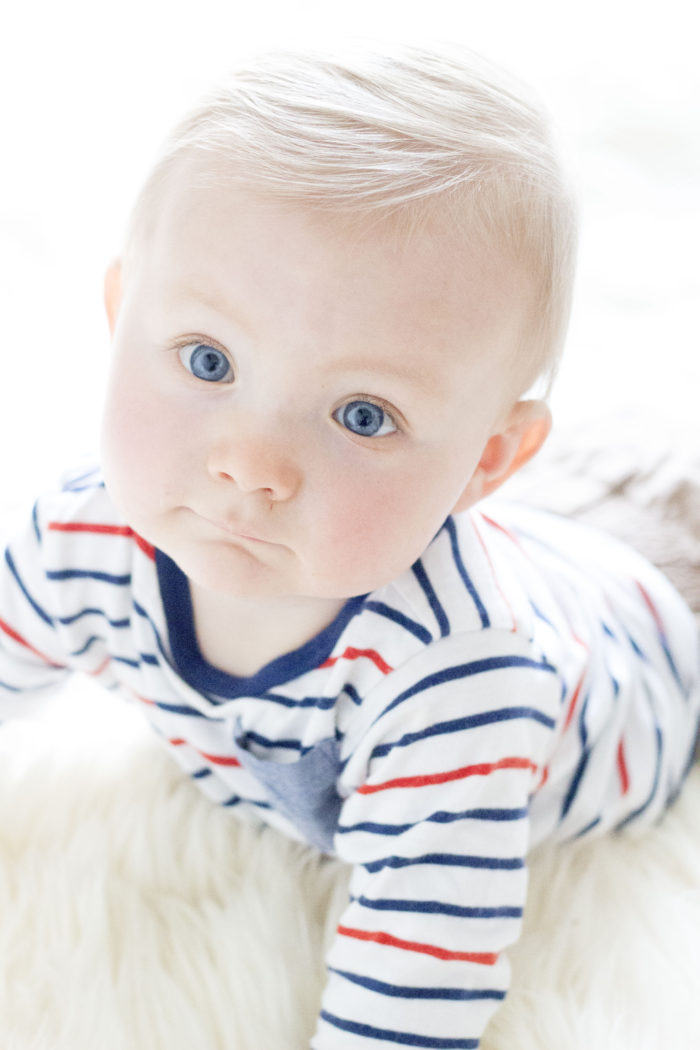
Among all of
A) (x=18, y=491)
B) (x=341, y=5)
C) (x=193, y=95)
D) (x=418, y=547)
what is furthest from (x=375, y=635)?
(x=341, y=5)

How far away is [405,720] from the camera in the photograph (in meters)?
0.68

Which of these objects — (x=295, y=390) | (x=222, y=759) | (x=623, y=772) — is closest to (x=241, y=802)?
(x=222, y=759)

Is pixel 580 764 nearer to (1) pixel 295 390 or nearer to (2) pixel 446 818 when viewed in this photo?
(2) pixel 446 818

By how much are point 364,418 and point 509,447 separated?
0.13 meters

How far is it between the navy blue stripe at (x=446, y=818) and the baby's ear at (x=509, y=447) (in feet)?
0.59

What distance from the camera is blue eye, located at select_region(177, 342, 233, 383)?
23.2 inches

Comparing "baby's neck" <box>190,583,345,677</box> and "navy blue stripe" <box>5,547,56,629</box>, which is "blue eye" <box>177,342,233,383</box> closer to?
"baby's neck" <box>190,583,345,677</box>

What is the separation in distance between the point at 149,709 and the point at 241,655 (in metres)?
0.10

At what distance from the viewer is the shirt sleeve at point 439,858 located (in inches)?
26.4

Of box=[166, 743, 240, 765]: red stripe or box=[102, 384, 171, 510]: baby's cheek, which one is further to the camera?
box=[166, 743, 240, 765]: red stripe

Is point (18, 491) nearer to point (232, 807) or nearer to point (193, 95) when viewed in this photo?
point (232, 807)

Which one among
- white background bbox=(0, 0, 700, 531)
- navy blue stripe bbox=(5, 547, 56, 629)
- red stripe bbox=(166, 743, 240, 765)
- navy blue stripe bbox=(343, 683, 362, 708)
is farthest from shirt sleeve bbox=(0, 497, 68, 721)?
white background bbox=(0, 0, 700, 531)

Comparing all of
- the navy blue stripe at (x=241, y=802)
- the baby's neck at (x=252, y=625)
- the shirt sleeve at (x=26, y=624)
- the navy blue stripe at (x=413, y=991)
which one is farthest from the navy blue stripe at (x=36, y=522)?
the navy blue stripe at (x=413, y=991)

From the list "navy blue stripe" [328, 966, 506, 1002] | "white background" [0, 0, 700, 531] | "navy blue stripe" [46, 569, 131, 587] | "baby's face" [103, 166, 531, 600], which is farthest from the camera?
"white background" [0, 0, 700, 531]
